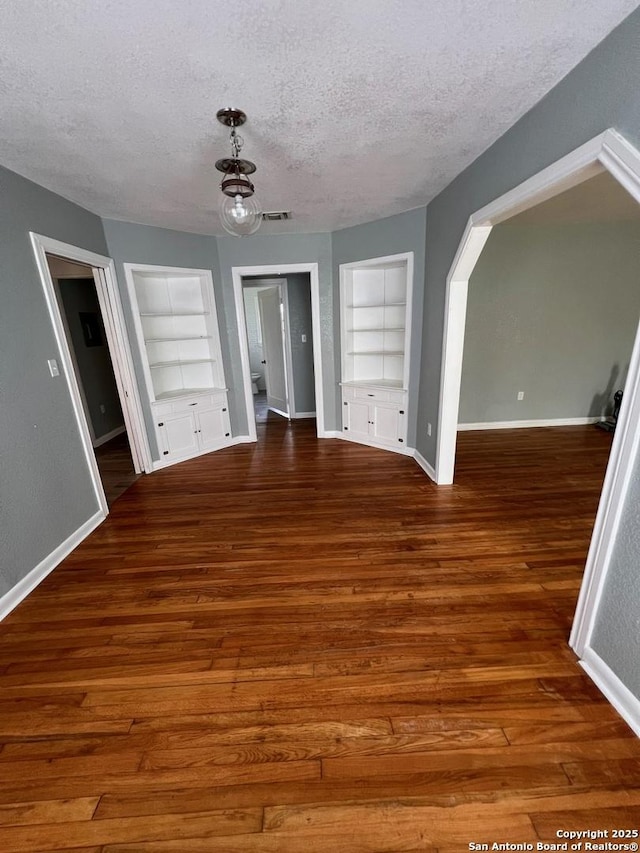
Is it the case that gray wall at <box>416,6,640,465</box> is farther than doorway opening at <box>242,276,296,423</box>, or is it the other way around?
doorway opening at <box>242,276,296,423</box>

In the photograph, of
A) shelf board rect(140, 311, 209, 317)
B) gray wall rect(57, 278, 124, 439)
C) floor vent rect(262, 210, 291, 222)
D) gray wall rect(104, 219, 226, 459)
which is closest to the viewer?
floor vent rect(262, 210, 291, 222)

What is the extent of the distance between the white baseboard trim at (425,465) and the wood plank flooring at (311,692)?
1.89ft

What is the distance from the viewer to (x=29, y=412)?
213cm

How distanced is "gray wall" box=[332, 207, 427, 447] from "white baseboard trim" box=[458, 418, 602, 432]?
1.48 meters

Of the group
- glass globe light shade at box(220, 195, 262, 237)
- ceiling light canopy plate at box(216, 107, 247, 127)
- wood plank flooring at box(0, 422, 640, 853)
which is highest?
ceiling light canopy plate at box(216, 107, 247, 127)

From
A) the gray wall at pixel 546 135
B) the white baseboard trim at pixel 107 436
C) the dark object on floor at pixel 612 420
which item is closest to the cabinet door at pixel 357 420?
the gray wall at pixel 546 135

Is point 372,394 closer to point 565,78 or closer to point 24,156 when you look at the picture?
point 565,78

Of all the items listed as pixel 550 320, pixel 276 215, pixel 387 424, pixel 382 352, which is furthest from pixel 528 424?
pixel 276 215

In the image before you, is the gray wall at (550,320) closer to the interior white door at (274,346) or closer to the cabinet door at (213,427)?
the interior white door at (274,346)

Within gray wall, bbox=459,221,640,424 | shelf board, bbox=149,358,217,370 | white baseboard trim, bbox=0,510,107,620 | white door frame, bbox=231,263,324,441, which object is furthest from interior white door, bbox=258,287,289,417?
white baseboard trim, bbox=0,510,107,620

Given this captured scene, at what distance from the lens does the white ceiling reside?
3.65ft

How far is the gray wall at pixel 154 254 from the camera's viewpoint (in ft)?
10.3

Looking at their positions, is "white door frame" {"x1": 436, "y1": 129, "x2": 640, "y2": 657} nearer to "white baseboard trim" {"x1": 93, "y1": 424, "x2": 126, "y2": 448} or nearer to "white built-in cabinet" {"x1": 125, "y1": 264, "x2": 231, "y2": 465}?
"white built-in cabinet" {"x1": 125, "y1": 264, "x2": 231, "y2": 465}

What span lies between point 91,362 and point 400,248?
447cm
